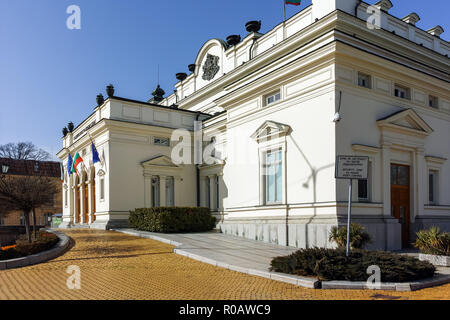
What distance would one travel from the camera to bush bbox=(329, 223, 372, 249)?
12.8 meters

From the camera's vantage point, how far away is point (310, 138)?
15.5m

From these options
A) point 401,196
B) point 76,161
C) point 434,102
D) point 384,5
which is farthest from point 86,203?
point 384,5

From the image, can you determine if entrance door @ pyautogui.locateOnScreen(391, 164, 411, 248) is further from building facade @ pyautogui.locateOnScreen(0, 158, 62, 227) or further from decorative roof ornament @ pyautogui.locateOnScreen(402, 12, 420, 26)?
building facade @ pyautogui.locateOnScreen(0, 158, 62, 227)

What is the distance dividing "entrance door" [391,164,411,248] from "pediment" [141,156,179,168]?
1385cm

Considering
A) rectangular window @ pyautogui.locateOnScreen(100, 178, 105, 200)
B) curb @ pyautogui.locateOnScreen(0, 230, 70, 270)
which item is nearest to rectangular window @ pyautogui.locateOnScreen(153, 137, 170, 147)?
rectangular window @ pyautogui.locateOnScreen(100, 178, 105, 200)

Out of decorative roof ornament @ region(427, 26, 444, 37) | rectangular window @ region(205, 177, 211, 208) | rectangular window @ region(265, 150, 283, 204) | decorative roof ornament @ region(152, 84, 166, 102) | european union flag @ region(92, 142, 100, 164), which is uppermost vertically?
decorative roof ornament @ region(427, 26, 444, 37)

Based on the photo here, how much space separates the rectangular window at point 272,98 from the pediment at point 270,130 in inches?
43.0

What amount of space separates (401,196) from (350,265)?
8.53 m

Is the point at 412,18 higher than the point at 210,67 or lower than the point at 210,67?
higher

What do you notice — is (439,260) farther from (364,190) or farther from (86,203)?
(86,203)

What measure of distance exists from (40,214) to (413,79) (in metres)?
57.3

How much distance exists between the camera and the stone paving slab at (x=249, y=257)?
344 inches
